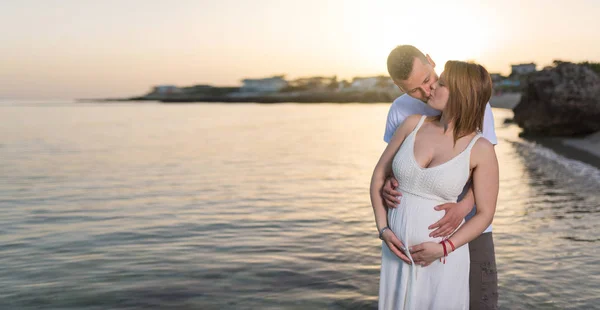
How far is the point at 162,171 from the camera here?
19844mm

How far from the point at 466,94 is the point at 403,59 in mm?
492

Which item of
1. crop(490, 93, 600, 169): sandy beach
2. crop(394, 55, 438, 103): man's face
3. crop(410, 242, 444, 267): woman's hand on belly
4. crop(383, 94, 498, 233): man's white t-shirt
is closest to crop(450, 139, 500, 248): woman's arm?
crop(410, 242, 444, 267): woman's hand on belly

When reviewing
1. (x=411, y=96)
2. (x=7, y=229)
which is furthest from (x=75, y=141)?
(x=411, y=96)

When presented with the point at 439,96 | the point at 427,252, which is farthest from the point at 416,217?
the point at 439,96

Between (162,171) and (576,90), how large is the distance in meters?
17.9

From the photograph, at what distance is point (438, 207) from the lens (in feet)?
11.3

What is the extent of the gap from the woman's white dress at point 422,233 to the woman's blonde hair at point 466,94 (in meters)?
0.11

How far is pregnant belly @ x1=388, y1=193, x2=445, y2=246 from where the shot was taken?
346 centimetres

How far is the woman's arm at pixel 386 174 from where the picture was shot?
3.57m

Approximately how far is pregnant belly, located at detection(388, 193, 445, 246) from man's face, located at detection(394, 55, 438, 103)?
2.09ft

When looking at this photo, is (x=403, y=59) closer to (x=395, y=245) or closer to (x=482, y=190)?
(x=482, y=190)

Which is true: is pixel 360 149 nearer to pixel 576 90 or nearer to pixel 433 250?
pixel 576 90

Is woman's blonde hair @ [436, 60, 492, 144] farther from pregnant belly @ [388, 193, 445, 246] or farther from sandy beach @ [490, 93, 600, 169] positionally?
sandy beach @ [490, 93, 600, 169]

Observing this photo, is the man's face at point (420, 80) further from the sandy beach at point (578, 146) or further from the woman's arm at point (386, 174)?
the sandy beach at point (578, 146)
